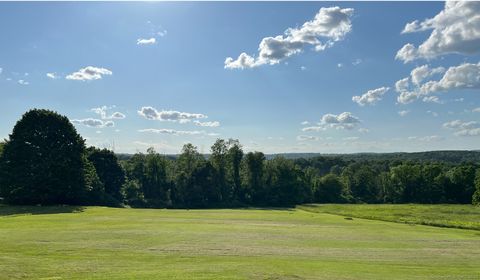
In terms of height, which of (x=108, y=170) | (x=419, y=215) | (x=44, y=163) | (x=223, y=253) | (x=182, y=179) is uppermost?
(x=44, y=163)

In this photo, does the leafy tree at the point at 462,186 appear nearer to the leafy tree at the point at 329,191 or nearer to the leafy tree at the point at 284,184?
the leafy tree at the point at 329,191

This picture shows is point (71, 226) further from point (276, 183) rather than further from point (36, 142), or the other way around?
point (276, 183)

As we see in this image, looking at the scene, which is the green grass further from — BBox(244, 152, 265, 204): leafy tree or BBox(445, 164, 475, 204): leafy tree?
BBox(445, 164, 475, 204): leafy tree

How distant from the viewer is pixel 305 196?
126 metres

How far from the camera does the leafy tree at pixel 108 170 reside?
329ft

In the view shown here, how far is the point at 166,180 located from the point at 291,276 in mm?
102908

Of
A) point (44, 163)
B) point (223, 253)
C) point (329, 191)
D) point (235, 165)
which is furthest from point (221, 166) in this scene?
point (223, 253)

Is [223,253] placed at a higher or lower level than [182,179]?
lower

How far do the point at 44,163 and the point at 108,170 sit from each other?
25.7 m

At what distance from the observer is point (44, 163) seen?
75.8m

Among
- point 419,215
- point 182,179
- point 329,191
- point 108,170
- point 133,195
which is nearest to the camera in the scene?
point 419,215

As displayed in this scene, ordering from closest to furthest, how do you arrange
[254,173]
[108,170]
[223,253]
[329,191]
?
1. [223,253]
2. [108,170]
3. [254,173]
4. [329,191]

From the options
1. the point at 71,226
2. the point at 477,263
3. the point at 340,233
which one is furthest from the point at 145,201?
the point at 477,263

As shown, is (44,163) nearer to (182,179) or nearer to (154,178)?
(182,179)
